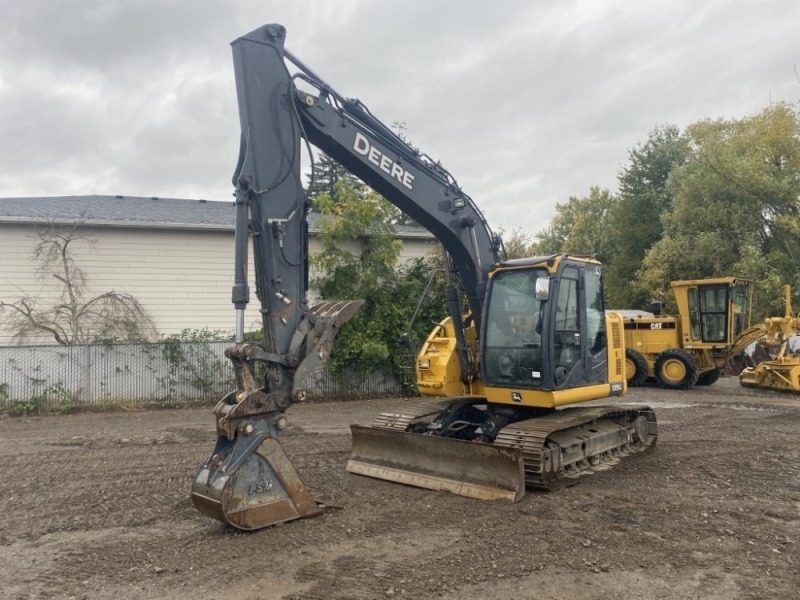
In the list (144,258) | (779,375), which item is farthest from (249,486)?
(779,375)

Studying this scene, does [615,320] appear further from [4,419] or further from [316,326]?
[4,419]

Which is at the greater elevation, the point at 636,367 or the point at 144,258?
the point at 144,258

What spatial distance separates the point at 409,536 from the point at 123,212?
13.0 meters

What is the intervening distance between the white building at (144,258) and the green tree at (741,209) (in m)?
16.4

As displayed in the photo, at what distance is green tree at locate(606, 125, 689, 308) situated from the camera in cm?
3114

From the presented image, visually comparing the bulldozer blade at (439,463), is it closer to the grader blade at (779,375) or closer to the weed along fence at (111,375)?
the weed along fence at (111,375)

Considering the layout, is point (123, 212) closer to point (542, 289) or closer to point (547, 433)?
point (542, 289)

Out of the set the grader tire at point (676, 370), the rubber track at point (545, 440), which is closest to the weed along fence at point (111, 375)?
the rubber track at point (545, 440)

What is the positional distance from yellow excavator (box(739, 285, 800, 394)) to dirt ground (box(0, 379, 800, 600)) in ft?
24.1

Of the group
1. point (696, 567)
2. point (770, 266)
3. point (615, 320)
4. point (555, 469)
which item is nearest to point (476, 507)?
point (555, 469)

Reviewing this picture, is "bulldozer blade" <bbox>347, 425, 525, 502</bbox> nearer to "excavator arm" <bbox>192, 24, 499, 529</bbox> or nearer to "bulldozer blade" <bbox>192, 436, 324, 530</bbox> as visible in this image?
"excavator arm" <bbox>192, 24, 499, 529</bbox>

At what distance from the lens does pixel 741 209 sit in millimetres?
24453

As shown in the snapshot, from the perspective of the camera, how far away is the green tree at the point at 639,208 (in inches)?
1226

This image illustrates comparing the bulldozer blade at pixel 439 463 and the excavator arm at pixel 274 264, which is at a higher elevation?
the excavator arm at pixel 274 264
